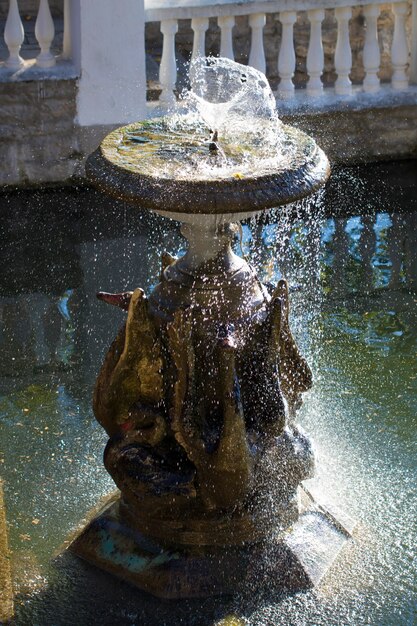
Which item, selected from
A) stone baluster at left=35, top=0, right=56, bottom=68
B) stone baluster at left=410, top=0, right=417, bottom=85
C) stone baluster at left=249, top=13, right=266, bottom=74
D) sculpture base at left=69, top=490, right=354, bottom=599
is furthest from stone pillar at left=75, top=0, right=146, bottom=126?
sculpture base at left=69, top=490, right=354, bottom=599

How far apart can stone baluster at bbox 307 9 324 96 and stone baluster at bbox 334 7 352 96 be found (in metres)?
0.15

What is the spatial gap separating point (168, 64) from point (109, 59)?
1.53ft

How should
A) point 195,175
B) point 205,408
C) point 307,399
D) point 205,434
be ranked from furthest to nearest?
point 307,399 → point 205,408 → point 205,434 → point 195,175

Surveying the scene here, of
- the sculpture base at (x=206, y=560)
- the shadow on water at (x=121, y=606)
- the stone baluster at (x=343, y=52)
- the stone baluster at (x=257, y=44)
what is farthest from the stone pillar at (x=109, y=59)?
the shadow on water at (x=121, y=606)

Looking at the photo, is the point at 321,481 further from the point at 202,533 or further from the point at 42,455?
the point at 42,455

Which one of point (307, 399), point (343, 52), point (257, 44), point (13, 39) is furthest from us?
point (343, 52)

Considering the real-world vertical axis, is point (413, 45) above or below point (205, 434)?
above

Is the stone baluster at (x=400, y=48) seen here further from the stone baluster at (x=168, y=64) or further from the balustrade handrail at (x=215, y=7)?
the stone baluster at (x=168, y=64)

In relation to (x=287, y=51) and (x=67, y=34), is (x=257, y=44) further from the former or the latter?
(x=67, y=34)

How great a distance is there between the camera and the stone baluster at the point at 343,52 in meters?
9.12

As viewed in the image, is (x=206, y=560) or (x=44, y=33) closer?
(x=206, y=560)

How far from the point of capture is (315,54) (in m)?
9.05

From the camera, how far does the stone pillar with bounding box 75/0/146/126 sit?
8.38 meters

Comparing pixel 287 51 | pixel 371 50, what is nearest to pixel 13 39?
pixel 287 51
